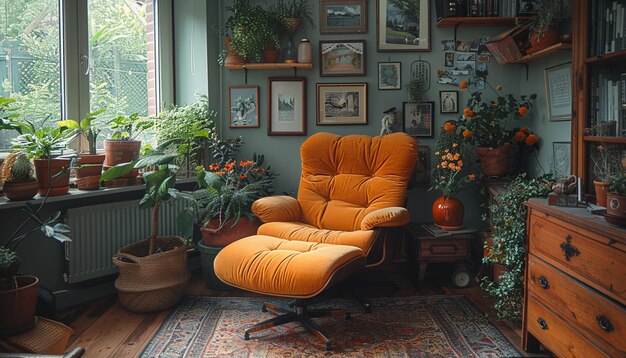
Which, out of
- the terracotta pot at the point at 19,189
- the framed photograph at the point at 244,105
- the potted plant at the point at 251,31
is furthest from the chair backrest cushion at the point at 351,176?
the terracotta pot at the point at 19,189

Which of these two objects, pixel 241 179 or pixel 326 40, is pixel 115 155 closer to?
pixel 241 179

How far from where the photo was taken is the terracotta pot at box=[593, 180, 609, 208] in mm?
2014

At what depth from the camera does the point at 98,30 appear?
3365mm

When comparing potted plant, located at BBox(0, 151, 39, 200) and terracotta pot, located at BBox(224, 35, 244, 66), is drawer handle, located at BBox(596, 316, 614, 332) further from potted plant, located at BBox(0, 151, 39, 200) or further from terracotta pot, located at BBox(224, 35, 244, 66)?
terracotta pot, located at BBox(224, 35, 244, 66)

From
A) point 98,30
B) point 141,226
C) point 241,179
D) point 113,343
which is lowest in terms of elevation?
point 113,343

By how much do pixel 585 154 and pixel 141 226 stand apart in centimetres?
262

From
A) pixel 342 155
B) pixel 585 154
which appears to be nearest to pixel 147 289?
pixel 342 155

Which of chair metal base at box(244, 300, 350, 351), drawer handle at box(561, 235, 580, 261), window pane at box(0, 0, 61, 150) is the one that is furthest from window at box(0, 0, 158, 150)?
drawer handle at box(561, 235, 580, 261)

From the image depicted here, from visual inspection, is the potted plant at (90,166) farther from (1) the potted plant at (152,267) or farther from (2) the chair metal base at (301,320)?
(2) the chair metal base at (301,320)

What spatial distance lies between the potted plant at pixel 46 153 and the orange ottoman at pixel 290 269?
3.26ft

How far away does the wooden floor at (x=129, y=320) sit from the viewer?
254cm

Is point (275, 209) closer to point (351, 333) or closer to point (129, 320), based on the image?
point (351, 333)

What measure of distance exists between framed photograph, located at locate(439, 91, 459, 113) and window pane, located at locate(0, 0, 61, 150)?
8.54ft

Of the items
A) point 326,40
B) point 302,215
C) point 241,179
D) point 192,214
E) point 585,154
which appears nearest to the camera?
point 585,154
